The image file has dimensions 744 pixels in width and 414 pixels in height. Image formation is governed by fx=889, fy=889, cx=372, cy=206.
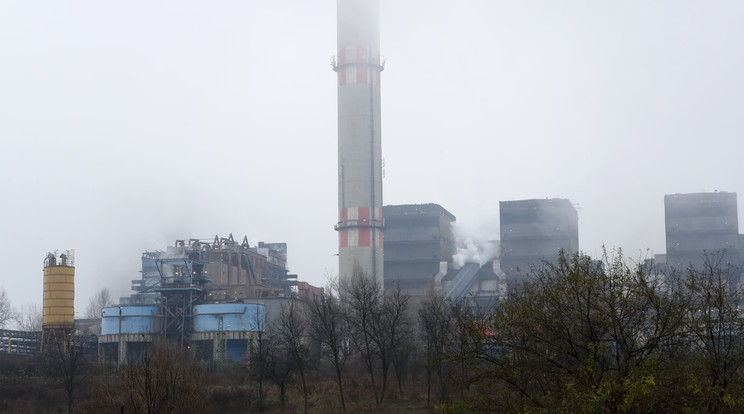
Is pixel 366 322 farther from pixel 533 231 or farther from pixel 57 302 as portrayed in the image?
pixel 533 231

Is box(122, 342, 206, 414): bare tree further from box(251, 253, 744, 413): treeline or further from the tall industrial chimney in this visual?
the tall industrial chimney

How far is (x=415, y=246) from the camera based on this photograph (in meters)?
112

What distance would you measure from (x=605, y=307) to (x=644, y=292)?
79cm

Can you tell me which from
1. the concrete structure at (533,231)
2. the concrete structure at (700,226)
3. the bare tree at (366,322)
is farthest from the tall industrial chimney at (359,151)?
the concrete structure at (700,226)

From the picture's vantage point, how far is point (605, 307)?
1709 centimetres

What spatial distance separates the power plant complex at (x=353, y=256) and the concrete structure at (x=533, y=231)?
125mm

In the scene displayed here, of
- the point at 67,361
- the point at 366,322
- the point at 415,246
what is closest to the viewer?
the point at 366,322

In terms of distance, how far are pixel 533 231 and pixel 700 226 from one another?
62.4 feet

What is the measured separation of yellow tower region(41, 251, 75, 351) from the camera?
220 ft

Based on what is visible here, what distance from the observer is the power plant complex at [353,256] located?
73625mm

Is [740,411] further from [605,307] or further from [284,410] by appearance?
[284,410]

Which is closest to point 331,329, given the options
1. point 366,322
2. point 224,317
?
point 366,322

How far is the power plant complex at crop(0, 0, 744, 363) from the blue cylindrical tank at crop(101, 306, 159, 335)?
3.9 inches

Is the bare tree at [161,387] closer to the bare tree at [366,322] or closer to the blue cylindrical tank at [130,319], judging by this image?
the bare tree at [366,322]
